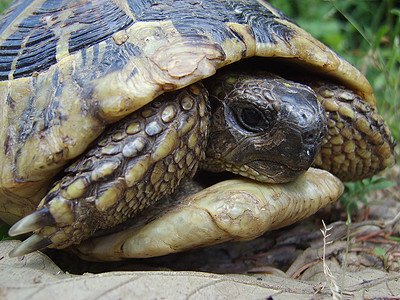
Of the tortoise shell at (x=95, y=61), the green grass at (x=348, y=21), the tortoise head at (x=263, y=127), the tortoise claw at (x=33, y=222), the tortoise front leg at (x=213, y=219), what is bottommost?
the green grass at (x=348, y=21)

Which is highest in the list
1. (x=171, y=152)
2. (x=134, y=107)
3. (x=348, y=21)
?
(x=134, y=107)

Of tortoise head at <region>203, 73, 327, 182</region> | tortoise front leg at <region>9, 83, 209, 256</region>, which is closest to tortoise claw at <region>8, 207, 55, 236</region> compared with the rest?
tortoise front leg at <region>9, 83, 209, 256</region>

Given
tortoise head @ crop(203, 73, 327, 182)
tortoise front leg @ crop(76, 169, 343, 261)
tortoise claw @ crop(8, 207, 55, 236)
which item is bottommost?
tortoise front leg @ crop(76, 169, 343, 261)

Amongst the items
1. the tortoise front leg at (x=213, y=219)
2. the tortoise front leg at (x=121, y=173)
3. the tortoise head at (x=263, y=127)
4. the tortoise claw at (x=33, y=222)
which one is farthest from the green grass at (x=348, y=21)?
the tortoise claw at (x=33, y=222)

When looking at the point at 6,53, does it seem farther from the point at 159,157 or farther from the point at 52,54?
the point at 159,157

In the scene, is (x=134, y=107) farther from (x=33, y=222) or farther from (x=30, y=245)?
(x=30, y=245)

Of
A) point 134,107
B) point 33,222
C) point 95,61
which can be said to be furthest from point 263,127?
point 33,222

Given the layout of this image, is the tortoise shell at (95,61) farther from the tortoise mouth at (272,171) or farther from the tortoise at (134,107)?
the tortoise mouth at (272,171)

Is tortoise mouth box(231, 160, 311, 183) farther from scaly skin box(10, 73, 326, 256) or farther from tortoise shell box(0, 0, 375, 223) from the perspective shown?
tortoise shell box(0, 0, 375, 223)
